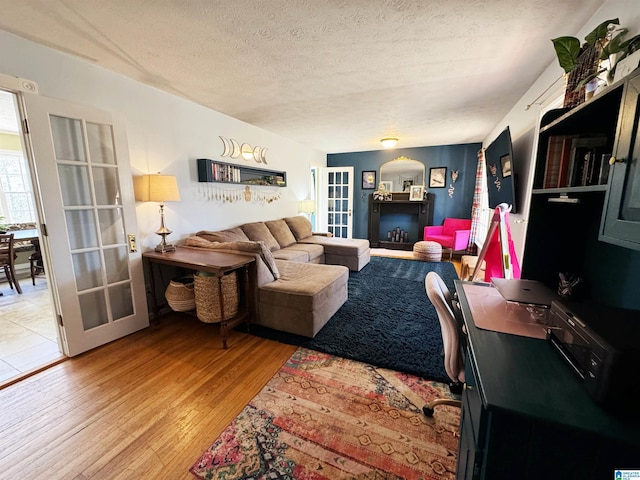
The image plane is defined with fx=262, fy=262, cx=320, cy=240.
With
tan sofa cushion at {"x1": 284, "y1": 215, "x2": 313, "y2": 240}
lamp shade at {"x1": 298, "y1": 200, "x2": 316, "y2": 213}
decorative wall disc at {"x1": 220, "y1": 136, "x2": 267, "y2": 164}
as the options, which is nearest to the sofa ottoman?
decorative wall disc at {"x1": 220, "y1": 136, "x2": 267, "y2": 164}

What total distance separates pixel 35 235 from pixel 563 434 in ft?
20.8

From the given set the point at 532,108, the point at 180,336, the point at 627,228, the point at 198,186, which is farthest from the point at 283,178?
the point at 627,228

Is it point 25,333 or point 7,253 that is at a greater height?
point 7,253

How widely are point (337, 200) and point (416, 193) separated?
1.97m

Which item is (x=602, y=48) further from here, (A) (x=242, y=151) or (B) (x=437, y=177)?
(B) (x=437, y=177)

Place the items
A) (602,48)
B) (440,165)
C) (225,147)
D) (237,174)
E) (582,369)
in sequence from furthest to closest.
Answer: (440,165) → (237,174) → (225,147) → (602,48) → (582,369)

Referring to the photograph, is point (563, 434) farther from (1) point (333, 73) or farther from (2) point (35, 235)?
(2) point (35, 235)

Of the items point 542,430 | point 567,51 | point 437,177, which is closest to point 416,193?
point 437,177

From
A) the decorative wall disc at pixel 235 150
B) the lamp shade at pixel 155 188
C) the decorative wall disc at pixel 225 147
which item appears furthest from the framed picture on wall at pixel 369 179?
the lamp shade at pixel 155 188

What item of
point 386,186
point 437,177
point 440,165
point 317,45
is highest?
point 317,45

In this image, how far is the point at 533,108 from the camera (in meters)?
2.58

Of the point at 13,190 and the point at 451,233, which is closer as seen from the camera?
the point at 13,190

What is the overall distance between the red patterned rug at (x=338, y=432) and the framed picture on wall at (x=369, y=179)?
5.26 m

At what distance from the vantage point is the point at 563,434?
667 mm
